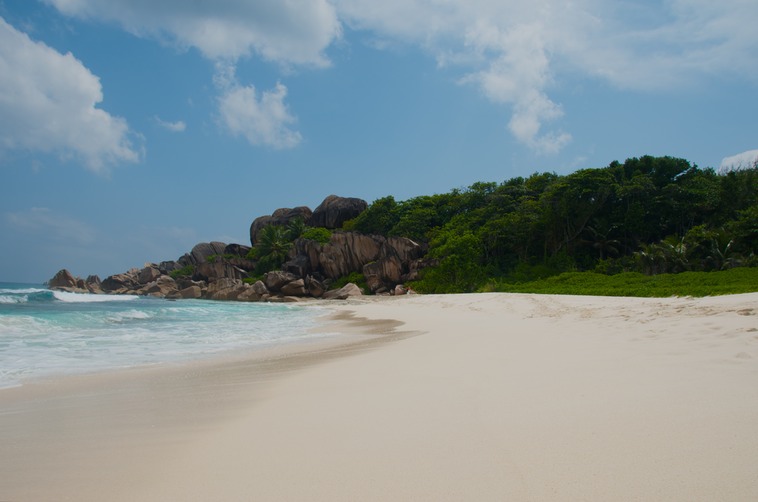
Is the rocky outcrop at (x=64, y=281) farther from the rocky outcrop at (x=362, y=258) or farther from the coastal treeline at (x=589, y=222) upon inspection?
the coastal treeline at (x=589, y=222)

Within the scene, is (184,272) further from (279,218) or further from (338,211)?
(338,211)

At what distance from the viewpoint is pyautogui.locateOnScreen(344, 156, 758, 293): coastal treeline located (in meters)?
27.2

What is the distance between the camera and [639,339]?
5.18 meters

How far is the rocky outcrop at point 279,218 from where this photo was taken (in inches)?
2213

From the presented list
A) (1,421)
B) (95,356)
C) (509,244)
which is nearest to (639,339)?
(1,421)

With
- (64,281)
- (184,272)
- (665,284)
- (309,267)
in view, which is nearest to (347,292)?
(309,267)

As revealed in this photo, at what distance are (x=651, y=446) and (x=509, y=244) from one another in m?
31.8

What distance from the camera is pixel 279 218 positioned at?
57406mm

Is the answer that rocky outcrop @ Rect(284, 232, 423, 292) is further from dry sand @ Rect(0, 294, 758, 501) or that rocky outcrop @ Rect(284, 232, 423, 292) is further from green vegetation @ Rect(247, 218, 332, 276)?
dry sand @ Rect(0, 294, 758, 501)

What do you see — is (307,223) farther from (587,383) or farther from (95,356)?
(587,383)

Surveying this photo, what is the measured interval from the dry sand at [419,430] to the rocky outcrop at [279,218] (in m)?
51.4

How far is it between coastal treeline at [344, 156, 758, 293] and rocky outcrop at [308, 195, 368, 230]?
1658cm

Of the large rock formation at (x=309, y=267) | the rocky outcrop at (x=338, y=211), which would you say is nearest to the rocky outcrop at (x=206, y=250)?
the large rock formation at (x=309, y=267)

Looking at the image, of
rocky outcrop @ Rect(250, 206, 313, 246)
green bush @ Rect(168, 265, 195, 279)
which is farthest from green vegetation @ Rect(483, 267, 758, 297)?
green bush @ Rect(168, 265, 195, 279)
